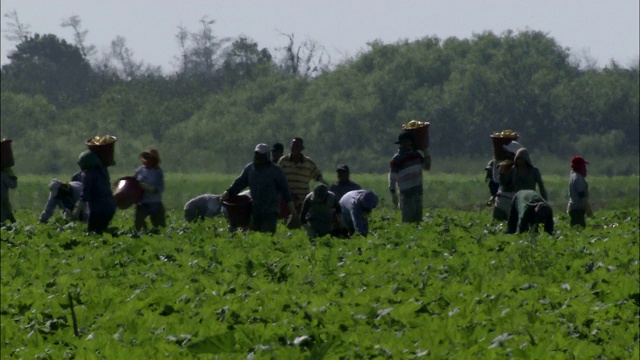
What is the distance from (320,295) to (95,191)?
780cm

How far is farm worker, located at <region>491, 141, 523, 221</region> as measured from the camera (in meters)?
19.0

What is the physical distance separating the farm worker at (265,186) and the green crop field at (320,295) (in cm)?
51

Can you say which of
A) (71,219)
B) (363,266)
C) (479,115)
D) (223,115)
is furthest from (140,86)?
(363,266)

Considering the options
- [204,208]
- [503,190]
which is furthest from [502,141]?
[204,208]

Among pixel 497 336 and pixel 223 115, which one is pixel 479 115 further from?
pixel 497 336

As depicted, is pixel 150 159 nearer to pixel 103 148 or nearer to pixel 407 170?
pixel 103 148

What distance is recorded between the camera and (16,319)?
31.8 feet

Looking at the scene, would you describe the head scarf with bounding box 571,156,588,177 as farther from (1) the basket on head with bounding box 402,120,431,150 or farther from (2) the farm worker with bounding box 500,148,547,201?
(1) the basket on head with bounding box 402,120,431,150

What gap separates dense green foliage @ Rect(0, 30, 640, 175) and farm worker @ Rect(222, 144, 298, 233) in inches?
2461

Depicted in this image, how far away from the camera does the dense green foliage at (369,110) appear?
279 ft

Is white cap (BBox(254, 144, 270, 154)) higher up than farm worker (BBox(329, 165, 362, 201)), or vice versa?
white cap (BBox(254, 144, 270, 154))

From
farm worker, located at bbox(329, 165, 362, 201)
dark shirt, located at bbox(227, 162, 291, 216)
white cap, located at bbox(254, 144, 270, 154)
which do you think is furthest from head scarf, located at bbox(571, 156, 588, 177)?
white cap, located at bbox(254, 144, 270, 154)

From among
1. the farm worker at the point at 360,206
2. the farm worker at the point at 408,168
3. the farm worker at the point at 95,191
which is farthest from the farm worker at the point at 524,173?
the farm worker at the point at 95,191

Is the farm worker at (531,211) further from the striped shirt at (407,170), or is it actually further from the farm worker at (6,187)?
the farm worker at (6,187)
